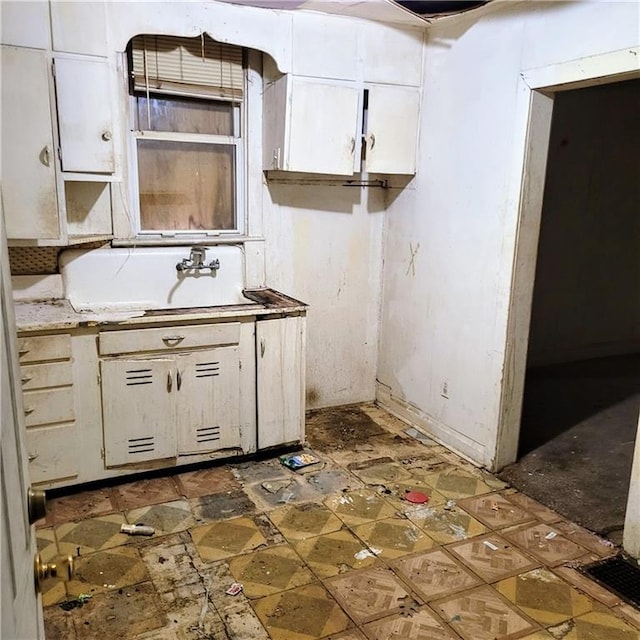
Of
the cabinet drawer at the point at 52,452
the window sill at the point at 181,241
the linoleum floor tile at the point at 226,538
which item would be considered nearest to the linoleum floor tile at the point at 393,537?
the linoleum floor tile at the point at 226,538

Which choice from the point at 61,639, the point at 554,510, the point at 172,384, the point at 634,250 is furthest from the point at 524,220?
the point at 634,250

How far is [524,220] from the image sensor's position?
2.89 metres

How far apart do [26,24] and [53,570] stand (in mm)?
2402

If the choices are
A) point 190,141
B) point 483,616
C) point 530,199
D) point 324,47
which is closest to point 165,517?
point 483,616

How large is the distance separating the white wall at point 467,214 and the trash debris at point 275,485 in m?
1.07

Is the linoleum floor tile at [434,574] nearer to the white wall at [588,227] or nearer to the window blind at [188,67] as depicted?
the window blind at [188,67]

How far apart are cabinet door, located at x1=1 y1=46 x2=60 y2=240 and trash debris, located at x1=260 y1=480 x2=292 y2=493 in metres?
1.60

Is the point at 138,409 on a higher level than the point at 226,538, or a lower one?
higher

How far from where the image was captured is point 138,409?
2906mm

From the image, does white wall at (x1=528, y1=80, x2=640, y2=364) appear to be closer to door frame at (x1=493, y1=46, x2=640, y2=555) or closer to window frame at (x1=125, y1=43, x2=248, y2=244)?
door frame at (x1=493, y1=46, x2=640, y2=555)

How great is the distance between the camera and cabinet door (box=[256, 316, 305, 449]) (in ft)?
10.3

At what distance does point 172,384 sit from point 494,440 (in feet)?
5.70

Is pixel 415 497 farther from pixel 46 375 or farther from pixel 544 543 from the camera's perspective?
pixel 46 375

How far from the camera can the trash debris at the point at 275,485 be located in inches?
116
